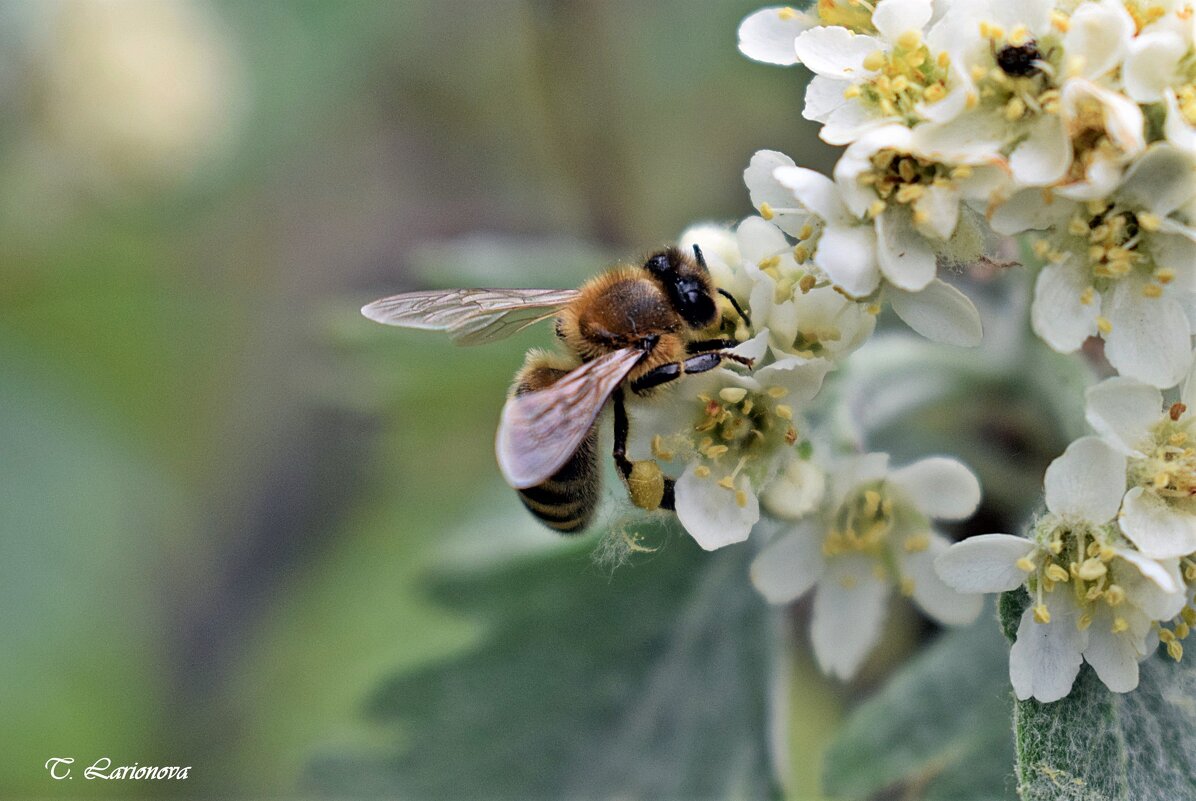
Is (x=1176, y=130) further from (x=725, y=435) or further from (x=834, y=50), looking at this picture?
(x=725, y=435)

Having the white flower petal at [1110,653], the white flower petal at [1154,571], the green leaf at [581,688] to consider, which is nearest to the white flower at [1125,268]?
the white flower petal at [1154,571]

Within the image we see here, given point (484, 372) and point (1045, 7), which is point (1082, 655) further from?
point (484, 372)

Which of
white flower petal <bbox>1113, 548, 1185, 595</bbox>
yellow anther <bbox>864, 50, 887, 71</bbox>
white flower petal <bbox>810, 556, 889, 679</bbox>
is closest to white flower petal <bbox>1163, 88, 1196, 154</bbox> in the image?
yellow anther <bbox>864, 50, 887, 71</bbox>

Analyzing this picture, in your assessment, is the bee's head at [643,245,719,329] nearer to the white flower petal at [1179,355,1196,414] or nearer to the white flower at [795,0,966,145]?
the white flower at [795,0,966,145]

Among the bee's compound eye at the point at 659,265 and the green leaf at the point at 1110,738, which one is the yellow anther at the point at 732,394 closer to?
the bee's compound eye at the point at 659,265

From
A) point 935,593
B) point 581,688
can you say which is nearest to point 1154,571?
point 935,593
